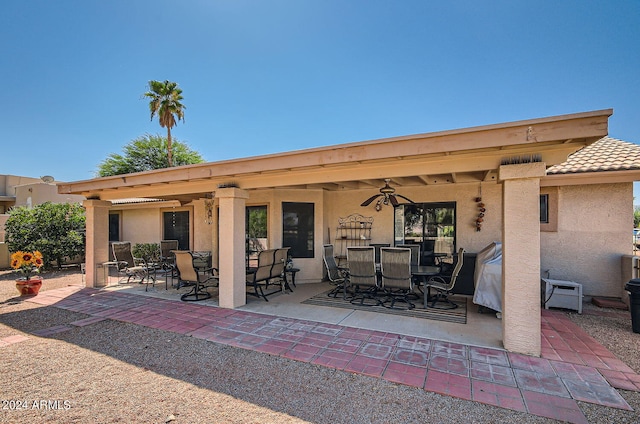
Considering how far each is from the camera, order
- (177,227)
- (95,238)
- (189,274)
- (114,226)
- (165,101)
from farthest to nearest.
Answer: (165,101)
(114,226)
(177,227)
(95,238)
(189,274)

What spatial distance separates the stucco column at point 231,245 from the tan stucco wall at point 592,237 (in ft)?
22.9

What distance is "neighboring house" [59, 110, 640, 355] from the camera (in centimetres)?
375

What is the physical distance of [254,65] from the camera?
40.4 ft

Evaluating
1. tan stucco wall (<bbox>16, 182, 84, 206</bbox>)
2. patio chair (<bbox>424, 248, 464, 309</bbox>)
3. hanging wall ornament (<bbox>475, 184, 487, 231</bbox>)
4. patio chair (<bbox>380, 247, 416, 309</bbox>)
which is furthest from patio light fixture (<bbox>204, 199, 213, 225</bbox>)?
tan stucco wall (<bbox>16, 182, 84, 206</bbox>)

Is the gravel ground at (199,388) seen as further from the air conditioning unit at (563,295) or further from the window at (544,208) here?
the window at (544,208)

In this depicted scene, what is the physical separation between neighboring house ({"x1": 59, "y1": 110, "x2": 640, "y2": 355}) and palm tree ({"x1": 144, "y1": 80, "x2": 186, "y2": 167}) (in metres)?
8.82

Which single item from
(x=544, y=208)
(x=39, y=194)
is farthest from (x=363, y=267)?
(x=39, y=194)

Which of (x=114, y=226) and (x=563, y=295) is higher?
(x=114, y=226)

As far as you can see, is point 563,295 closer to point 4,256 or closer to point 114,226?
point 114,226

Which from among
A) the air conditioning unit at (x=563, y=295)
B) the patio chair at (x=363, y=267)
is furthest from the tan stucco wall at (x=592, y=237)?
the patio chair at (x=363, y=267)

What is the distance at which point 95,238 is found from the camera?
26.6 ft

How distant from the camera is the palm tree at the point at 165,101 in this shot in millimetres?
17594

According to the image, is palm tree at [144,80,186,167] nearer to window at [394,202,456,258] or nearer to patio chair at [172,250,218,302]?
patio chair at [172,250,218,302]

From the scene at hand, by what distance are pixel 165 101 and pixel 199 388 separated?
19.0 metres
